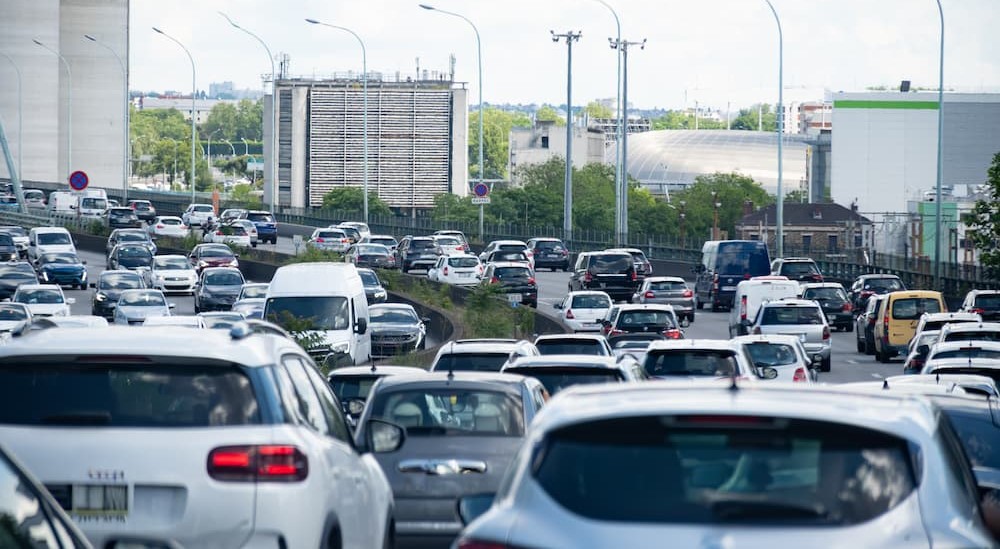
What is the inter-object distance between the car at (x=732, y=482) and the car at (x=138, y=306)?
39.8 metres

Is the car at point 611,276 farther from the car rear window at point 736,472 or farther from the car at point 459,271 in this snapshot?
the car rear window at point 736,472

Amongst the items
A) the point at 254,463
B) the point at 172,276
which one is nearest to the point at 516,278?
the point at 172,276

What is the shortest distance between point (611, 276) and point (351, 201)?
10775cm

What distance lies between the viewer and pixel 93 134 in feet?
511

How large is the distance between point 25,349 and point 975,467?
6.87 metres

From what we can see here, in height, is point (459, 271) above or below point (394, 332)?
above

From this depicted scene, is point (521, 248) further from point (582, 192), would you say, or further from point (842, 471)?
point (582, 192)

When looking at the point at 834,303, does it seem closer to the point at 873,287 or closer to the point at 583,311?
the point at 873,287

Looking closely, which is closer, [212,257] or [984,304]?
[984,304]

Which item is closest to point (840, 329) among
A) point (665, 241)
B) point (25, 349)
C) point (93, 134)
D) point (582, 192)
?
point (665, 241)

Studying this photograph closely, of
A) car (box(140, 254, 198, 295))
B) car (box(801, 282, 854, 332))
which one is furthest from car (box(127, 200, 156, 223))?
car (box(801, 282, 854, 332))

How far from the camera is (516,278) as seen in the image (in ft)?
181

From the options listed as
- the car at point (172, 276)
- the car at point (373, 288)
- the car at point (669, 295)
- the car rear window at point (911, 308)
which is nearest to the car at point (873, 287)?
the car at point (669, 295)

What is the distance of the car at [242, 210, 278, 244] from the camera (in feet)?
290
